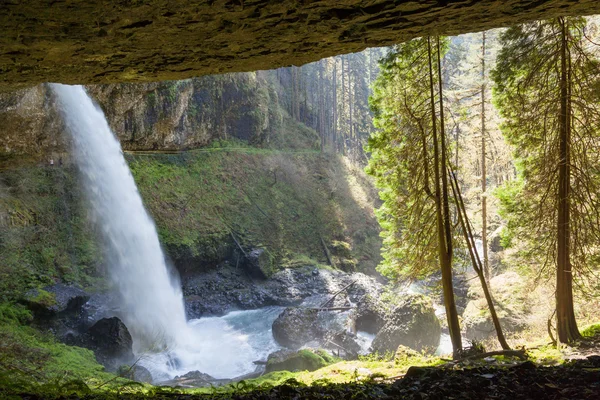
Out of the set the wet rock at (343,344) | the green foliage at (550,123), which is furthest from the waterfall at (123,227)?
the green foliage at (550,123)

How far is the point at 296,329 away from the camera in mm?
15586

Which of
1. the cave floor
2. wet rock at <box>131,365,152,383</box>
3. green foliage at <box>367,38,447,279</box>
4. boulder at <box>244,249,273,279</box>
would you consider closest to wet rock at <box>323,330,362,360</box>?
green foliage at <box>367,38,447,279</box>

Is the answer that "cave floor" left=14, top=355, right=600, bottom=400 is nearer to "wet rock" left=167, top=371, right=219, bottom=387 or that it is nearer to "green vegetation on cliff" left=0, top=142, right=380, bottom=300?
"wet rock" left=167, top=371, right=219, bottom=387

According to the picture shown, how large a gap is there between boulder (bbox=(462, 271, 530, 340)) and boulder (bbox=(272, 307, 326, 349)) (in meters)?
5.73

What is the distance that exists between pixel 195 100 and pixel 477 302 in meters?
21.1

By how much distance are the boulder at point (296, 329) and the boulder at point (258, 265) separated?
4.94 m

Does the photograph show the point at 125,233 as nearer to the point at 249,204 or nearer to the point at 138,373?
the point at 138,373

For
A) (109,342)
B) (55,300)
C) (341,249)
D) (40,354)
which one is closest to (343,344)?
(109,342)

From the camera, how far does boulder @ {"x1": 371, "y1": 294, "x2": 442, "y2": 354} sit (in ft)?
43.8

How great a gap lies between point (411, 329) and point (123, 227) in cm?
1303

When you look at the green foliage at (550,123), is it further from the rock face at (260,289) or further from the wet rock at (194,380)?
the rock face at (260,289)

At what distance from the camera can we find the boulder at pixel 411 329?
13344 millimetres

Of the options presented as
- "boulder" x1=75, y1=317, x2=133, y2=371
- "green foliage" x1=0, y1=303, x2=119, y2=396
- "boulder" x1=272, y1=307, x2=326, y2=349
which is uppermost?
"green foliage" x1=0, y1=303, x2=119, y2=396

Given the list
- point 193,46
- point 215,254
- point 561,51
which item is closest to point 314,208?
point 215,254
